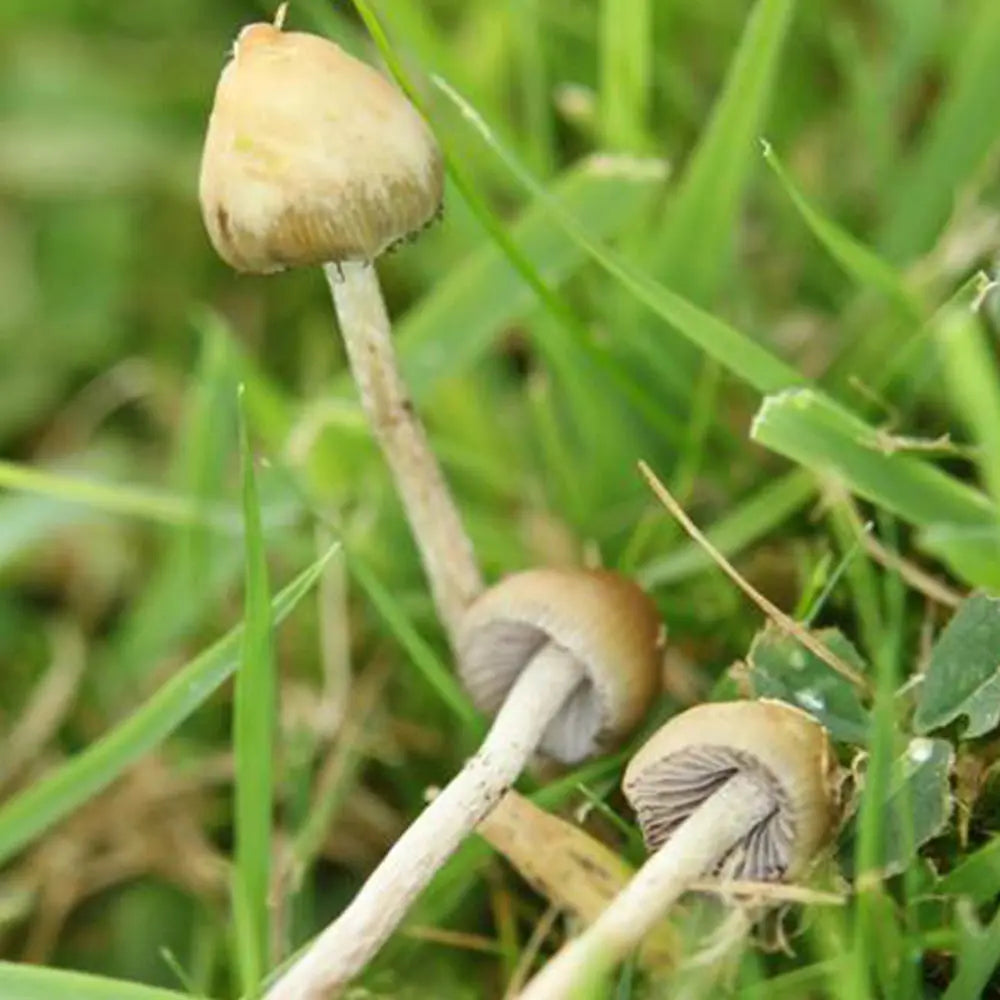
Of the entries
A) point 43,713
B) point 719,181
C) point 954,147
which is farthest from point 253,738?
point 954,147

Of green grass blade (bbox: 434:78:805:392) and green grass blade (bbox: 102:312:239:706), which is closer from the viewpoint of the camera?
green grass blade (bbox: 434:78:805:392)

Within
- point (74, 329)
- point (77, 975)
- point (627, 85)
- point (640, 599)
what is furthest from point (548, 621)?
point (74, 329)

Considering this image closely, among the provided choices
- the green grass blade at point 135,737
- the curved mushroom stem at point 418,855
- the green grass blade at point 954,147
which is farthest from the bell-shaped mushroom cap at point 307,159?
the green grass blade at point 954,147

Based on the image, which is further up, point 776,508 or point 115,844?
point 776,508

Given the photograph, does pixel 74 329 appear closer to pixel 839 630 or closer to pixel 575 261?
pixel 575 261

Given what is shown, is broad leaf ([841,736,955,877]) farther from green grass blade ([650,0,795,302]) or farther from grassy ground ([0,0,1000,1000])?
green grass blade ([650,0,795,302])

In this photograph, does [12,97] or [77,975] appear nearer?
[77,975]

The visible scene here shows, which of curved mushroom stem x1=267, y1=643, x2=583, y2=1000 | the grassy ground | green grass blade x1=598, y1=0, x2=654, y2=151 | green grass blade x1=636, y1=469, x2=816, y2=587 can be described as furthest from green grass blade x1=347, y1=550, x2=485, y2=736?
green grass blade x1=598, y1=0, x2=654, y2=151
